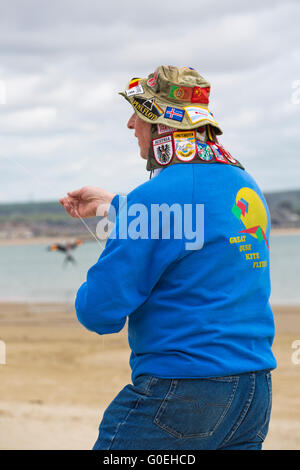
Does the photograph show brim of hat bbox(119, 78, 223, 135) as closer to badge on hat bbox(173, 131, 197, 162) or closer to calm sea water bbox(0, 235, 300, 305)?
badge on hat bbox(173, 131, 197, 162)

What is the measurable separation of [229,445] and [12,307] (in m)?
15.9

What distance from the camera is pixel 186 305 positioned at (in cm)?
178

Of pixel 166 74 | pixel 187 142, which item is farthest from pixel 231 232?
pixel 166 74

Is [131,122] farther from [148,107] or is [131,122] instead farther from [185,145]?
[185,145]

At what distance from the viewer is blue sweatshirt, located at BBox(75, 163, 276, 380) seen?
176 cm

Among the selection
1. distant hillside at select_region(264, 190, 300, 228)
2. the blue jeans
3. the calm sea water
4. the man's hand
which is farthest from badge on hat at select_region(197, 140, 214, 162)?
distant hillside at select_region(264, 190, 300, 228)

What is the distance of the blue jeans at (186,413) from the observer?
1757mm

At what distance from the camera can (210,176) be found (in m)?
1.83

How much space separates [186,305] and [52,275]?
2329cm

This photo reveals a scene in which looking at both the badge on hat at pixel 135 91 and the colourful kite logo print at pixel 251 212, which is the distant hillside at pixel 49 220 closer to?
the badge on hat at pixel 135 91

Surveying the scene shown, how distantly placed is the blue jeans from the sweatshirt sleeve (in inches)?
9.3

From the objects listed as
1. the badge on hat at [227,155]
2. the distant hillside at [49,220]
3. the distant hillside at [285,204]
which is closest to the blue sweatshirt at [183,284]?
the badge on hat at [227,155]

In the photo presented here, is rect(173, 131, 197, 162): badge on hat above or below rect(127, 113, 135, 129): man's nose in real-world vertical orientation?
below

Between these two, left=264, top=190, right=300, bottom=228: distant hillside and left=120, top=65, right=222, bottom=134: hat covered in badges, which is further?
left=264, top=190, right=300, bottom=228: distant hillside
